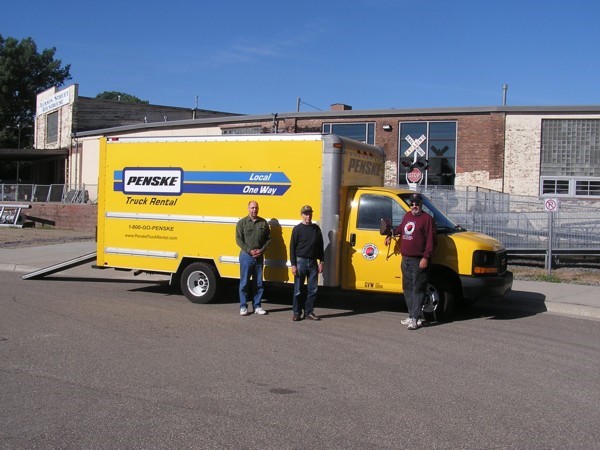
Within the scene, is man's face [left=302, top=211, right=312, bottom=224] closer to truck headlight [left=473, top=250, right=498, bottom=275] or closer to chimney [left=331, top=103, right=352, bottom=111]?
truck headlight [left=473, top=250, right=498, bottom=275]

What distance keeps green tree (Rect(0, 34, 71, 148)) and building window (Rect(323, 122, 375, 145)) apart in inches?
1733

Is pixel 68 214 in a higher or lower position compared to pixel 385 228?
lower

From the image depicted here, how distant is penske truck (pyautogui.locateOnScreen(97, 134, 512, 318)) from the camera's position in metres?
9.70

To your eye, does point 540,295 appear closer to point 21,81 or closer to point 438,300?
point 438,300

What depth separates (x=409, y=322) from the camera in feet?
29.7

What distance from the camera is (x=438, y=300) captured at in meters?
9.67

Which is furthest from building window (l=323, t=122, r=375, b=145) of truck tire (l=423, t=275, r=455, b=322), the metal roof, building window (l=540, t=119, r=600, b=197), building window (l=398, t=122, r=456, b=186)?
truck tire (l=423, t=275, r=455, b=322)

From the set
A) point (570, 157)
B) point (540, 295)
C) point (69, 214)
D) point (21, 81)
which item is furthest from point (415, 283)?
point (21, 81)

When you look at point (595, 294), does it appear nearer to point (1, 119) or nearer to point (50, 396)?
point (50, 396)

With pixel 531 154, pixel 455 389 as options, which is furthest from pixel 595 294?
pixel 531 154

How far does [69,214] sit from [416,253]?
Result: 2359 centimetres

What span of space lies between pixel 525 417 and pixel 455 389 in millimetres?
886

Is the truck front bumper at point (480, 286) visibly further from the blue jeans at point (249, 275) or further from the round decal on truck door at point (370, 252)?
the blue jeans at point (249, 275)

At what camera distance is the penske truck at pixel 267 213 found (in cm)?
970
